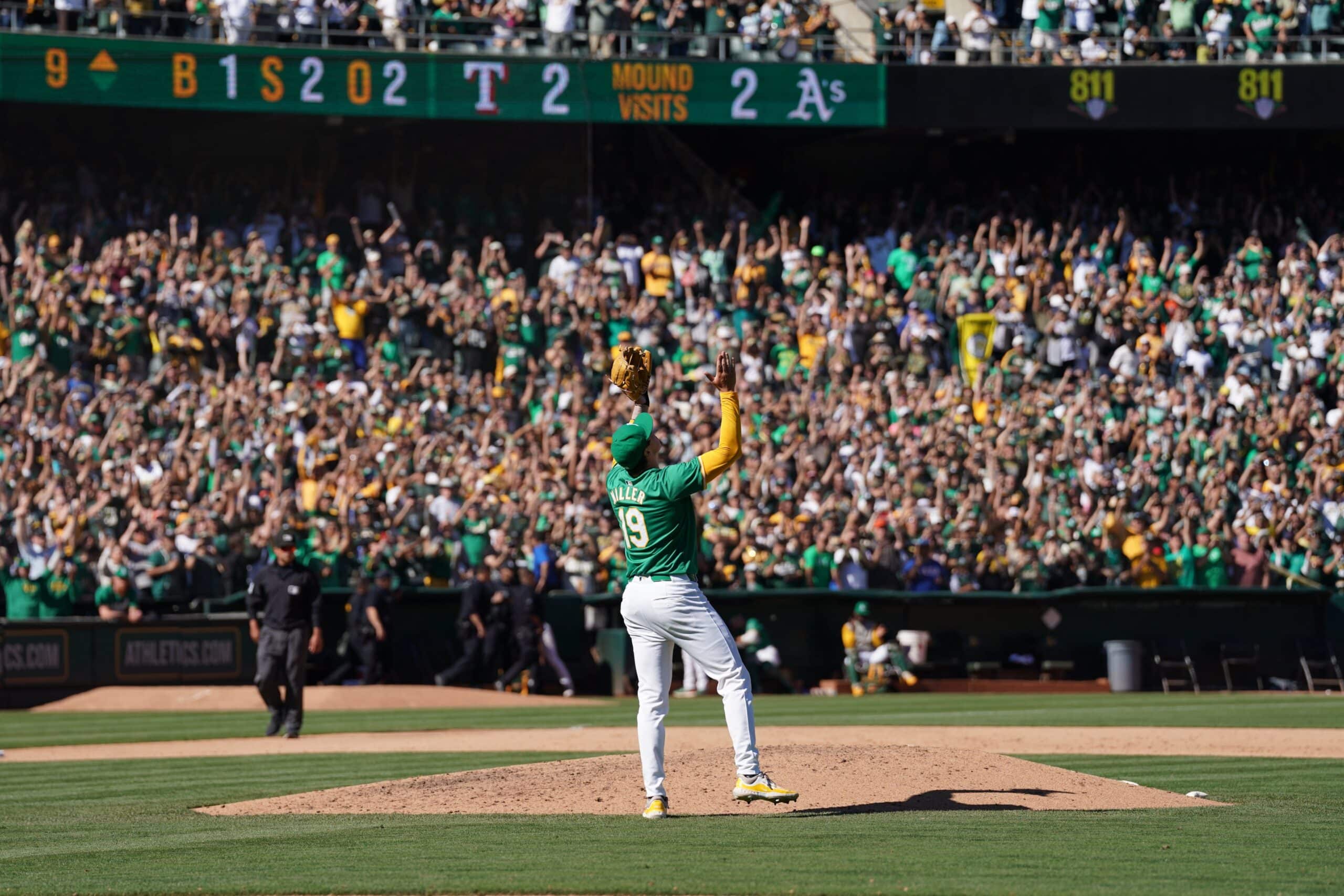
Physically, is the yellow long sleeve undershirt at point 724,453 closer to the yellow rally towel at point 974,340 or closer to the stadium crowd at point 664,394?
the stadium crowd at point 664,394

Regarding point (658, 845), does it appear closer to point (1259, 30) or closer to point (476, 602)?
point (476, 602)

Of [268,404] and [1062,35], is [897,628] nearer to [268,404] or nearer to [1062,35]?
[268,404]

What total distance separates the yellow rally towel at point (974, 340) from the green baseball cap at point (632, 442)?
20.9m

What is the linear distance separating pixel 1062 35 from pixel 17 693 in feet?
68.5

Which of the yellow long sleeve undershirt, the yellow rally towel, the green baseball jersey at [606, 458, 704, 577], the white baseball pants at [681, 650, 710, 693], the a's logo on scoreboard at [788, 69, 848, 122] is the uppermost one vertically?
the a's logo on scoreboard at [788, 69, 848, 122]

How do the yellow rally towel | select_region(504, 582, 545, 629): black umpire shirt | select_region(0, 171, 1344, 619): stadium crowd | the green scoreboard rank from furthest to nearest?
1. the yellow rally towel
2. the green scoreboard
3. select_region(0, 171, 1344, 619): stadium crowd
4. select_region(504, 582, 545, 629): black umpire shirt

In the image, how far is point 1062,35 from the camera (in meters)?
32.8

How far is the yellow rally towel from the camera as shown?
2931 centimetres

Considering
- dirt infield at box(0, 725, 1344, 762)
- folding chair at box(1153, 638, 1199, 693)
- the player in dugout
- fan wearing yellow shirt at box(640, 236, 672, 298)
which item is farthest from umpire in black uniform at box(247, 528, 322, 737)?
fan wearing yellow shirt at box(640, 236, 672, 298)

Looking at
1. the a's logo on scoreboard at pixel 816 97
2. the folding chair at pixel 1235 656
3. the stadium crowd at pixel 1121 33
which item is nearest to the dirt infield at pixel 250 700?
the folding chair at pixel 1235 656

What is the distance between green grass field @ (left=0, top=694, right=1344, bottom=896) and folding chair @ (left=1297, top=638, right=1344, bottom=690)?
11.4 m

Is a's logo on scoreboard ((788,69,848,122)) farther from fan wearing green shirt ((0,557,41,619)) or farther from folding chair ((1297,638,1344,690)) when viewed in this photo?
fan wearing green shirt ((0,557,41,619))

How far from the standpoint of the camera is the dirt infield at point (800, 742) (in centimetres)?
1464

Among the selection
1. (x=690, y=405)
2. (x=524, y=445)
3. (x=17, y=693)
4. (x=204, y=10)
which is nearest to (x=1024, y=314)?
(x=690, y=405)
